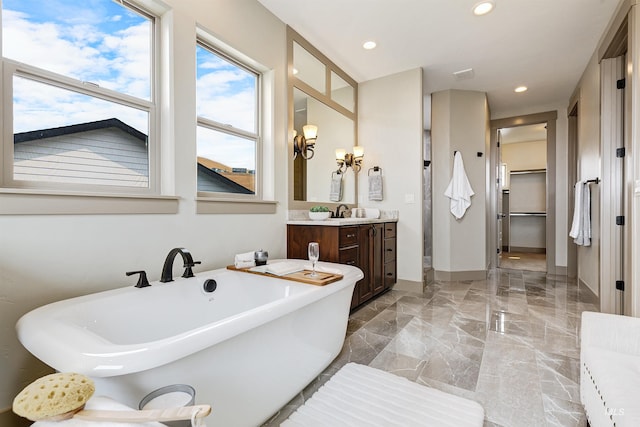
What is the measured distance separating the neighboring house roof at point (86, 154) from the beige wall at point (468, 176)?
3911mm

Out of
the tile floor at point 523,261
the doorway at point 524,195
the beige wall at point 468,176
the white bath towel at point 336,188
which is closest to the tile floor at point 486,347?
the beige wall at point 468,176

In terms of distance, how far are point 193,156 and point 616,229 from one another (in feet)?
12.2

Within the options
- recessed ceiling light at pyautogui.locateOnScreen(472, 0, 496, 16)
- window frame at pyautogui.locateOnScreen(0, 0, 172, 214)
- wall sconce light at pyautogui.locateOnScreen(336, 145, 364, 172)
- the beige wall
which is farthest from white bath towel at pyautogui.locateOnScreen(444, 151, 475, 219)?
window frame at pyautogui.locateOnScreen(0, 0, 172, 214)

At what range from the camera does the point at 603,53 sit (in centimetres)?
286

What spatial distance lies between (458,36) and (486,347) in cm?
298

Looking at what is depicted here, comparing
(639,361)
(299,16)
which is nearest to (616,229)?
(639,361)

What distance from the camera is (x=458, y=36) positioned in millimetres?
3047

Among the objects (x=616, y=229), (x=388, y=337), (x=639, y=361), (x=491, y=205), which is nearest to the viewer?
(x=639, y=361)

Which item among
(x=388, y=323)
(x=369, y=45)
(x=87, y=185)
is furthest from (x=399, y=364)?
(x=369, y=45)

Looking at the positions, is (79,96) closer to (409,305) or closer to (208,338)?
(208,338)

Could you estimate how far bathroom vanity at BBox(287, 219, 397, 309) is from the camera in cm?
275

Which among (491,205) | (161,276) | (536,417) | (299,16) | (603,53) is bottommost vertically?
(536,417)

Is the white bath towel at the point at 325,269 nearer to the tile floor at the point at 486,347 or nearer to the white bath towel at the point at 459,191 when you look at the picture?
the tile floor at the point at 486,347

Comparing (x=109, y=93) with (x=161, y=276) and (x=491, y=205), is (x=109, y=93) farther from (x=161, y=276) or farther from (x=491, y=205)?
(x=491, y=205)
